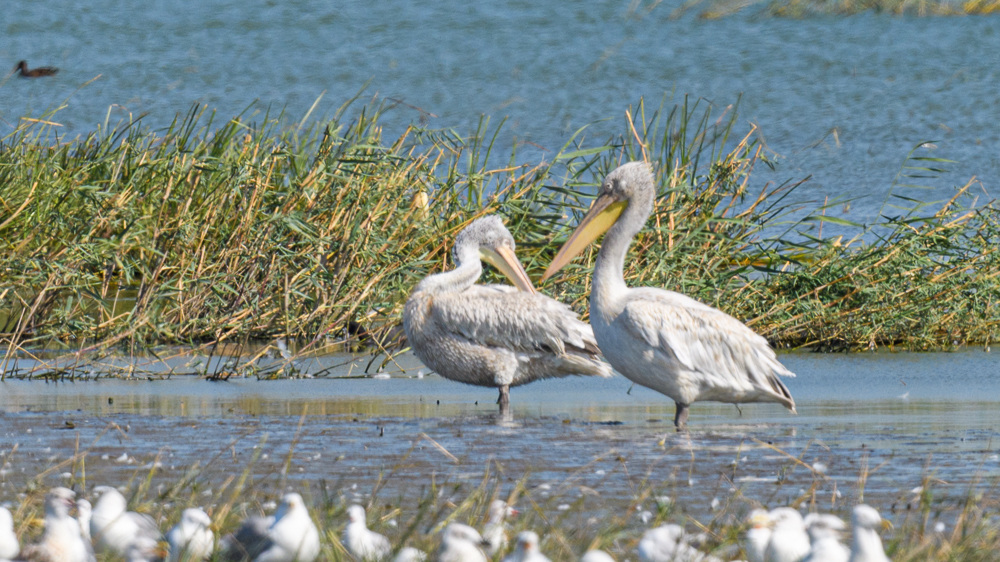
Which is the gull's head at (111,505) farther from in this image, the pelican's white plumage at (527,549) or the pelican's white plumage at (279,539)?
the pelican's white plumage at (527,549)

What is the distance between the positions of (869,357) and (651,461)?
3927mm

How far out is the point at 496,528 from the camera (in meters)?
4.00

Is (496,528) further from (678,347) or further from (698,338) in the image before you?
(698,338)

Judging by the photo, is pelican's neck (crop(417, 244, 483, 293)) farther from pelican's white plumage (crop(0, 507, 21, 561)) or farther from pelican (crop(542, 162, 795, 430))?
pelican's white plumage (crop(0, 507, 21, 561))

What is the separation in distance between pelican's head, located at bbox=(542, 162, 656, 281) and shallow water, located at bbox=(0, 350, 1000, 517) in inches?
34.6

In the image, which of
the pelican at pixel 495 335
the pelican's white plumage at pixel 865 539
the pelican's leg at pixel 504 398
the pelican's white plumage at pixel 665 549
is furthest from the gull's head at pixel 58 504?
the pelican at pixel 495 335

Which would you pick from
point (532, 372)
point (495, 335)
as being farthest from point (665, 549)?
point (532, 372)

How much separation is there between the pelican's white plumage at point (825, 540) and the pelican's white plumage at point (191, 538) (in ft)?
4.77

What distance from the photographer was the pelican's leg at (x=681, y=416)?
674 centimetres

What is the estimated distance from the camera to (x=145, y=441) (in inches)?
242

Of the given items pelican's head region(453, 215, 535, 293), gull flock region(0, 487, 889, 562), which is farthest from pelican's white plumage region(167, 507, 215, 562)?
pelican's head region(453, 215, 535, 293)

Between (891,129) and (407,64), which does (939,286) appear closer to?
(891,129)

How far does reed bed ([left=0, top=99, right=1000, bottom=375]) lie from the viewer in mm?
8891

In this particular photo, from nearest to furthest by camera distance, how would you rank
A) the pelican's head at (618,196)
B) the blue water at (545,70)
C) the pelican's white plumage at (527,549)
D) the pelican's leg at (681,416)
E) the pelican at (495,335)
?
the pelican's white plumage at (527,549), the pelican's leg at (681,416), the pelican's head at (618,196), the pelican at (495,335), the blue water at (545,70)
